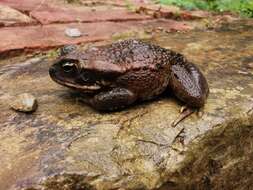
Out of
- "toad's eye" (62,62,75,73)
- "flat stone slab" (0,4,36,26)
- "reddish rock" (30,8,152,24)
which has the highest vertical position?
"toad's eye" (62,62,75,73)

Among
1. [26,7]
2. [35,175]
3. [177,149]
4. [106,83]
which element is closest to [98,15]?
[26,7]

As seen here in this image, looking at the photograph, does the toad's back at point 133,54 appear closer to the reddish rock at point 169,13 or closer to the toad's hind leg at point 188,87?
the toad's hind leg at point 188,87

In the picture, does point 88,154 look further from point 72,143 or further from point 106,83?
point 106,83

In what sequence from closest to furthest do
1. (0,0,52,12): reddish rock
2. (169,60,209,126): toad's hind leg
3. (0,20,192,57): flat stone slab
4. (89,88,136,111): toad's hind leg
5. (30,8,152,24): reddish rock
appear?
(89,88,136,111): toad's hind leg → (169,60,209,126): toad's hind leg → (0,20,192,57): flat stone slab → (30,8,152,24): reddish rock → (0,0,52,12): reddish rock

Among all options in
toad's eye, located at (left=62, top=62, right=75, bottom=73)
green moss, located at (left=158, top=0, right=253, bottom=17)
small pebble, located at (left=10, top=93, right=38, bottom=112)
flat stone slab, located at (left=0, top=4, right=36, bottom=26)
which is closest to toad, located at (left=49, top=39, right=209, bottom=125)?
toad's eye, located at (left=62, top=62, right=75, bottom=73)

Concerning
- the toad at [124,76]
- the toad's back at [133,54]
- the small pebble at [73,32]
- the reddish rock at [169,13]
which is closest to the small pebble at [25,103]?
the toad at [124,76]

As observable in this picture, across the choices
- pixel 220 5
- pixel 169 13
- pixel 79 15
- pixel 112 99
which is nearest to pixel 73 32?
pixel 79 15

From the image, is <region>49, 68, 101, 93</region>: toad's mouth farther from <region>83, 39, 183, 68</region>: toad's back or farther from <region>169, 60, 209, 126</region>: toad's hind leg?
A: <region>169, 60, 209, 126</region>: toad's hind leg
